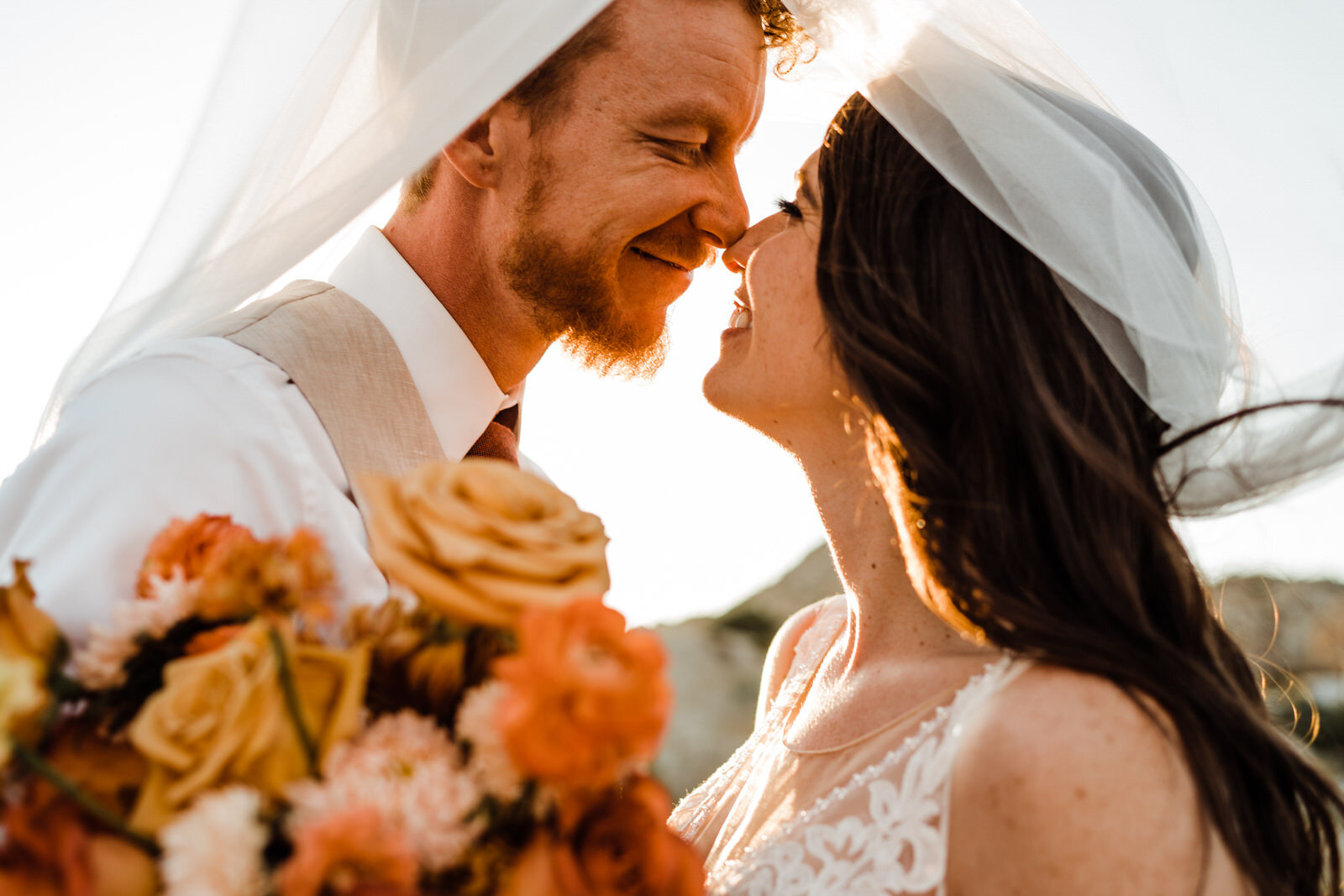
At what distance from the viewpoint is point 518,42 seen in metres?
2.05

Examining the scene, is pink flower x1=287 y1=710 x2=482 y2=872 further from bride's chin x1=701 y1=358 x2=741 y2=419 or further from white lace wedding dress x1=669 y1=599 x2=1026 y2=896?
bride's chin x1=701 y1=358 x2=741 y2=419

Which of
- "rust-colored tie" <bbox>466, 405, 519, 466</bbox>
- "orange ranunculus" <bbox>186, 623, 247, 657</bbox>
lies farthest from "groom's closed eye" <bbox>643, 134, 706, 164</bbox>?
"orange ranunculus" <bbox>186, 623, 247, 657</bbox>

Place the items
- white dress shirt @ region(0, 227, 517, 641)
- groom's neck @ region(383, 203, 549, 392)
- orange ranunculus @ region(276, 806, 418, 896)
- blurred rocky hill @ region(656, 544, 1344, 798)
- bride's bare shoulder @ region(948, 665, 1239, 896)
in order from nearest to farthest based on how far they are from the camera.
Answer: orange ranunculus @ region(276, 806, 418, 896) < bride's bare shoulder @ region(948, 665, 1239, 896) < white dress shirt @ region(0, 227, 517, 641) < groom's neck @ region(383, 203, 549, 392) < blurred rocky hill @ region(656, 544, 1344, 798)

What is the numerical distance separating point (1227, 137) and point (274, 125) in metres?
1.95

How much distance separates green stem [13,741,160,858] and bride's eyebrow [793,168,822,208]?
6.10 ft

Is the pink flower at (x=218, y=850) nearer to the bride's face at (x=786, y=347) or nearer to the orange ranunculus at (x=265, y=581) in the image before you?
the orange ranunculus at (x=265, y=581)

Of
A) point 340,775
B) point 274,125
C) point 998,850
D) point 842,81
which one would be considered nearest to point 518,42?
point 274,125

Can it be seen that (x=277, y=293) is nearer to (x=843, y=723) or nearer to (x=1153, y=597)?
(x=843, y=723)

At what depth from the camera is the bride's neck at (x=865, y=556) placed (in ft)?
7.02

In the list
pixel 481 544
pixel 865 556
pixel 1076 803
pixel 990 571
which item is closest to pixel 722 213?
pixel 865 556

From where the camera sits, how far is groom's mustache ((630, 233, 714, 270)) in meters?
2.87

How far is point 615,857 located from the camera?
3.32ft

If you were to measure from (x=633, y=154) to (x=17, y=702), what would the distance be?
2126 millimetres

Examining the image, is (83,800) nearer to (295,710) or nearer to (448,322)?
(295,710)
